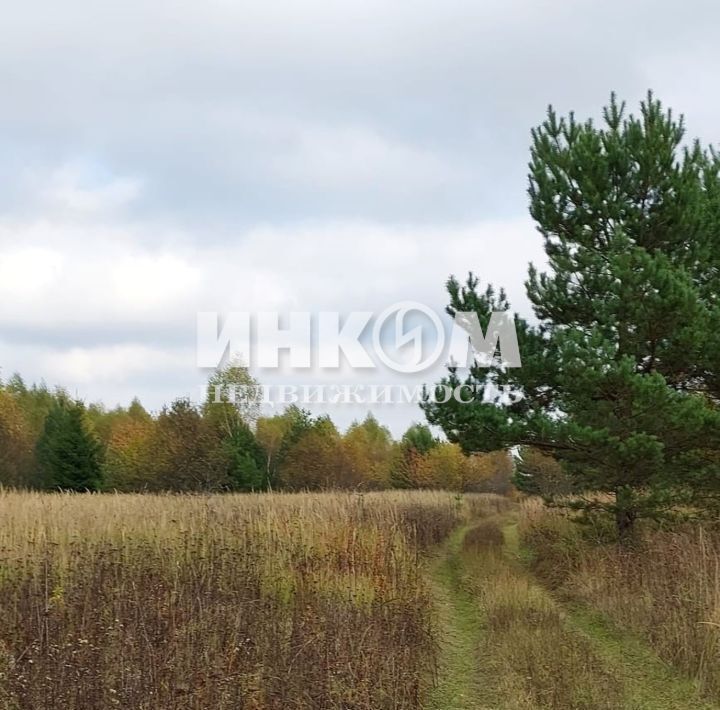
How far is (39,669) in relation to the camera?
3.89 m

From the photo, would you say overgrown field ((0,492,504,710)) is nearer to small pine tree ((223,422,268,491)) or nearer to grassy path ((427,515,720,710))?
grassy path ((427,515,720,710))

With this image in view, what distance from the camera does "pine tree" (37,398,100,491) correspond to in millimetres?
30438

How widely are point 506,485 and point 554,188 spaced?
50592mm

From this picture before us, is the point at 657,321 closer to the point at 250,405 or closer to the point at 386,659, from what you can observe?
the point at 386,659

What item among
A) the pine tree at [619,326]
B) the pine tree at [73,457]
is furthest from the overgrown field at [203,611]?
the pine tree at [73,457]

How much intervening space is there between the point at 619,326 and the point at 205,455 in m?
22.8

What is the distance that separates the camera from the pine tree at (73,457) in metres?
30.4

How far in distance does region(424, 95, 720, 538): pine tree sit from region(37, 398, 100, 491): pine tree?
79.4ft

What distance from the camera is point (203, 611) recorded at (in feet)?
16.5

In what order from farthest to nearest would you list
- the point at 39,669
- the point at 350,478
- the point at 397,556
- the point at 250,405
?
the point at 250,405 < the point at 350,478 < the point at 397,556 < the point at 39,669

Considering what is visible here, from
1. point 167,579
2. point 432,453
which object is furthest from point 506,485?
point 167,579

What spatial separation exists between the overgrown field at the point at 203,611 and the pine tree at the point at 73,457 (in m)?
23.5

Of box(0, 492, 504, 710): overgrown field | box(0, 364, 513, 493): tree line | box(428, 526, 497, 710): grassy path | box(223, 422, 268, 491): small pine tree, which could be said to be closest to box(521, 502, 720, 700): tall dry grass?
box(428, 526, 497, 710): grassy path

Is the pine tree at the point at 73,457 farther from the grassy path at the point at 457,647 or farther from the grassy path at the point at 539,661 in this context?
the grassy path at the point at 539,661
